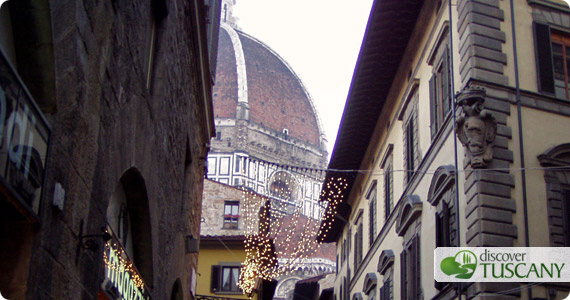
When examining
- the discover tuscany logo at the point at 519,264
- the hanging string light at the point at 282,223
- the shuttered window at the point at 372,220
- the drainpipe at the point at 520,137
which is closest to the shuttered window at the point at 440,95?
the drainpipe at the point at 520,137

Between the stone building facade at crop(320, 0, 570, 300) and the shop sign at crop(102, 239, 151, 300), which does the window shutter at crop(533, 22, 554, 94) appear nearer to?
the stone building facade at crop(320, 0, 570, 300)

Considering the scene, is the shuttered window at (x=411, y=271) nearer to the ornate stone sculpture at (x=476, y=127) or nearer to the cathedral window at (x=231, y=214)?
the ornate stone sculpture at (x=476, y=127)

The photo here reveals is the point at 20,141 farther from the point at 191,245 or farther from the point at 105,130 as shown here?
the point at 191,245

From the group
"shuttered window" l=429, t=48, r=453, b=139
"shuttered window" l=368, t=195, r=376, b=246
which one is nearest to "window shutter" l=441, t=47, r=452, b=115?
"shuttered window" l=429, t=48, r=453, b=139

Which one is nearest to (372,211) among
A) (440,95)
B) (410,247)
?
(410,247)

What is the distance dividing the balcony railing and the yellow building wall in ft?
95.4

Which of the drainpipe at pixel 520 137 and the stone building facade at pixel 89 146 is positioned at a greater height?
the drainpipe at pixel 520 137

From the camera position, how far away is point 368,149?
2450 centimetres

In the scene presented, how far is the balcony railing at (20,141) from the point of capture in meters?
4.34

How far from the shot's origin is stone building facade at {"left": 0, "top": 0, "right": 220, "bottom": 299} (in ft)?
15.9

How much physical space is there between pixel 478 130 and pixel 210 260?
75.1ft

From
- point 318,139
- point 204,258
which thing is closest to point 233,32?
point 318,139

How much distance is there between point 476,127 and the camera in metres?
12.4

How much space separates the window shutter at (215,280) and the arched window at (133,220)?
77.6ft
